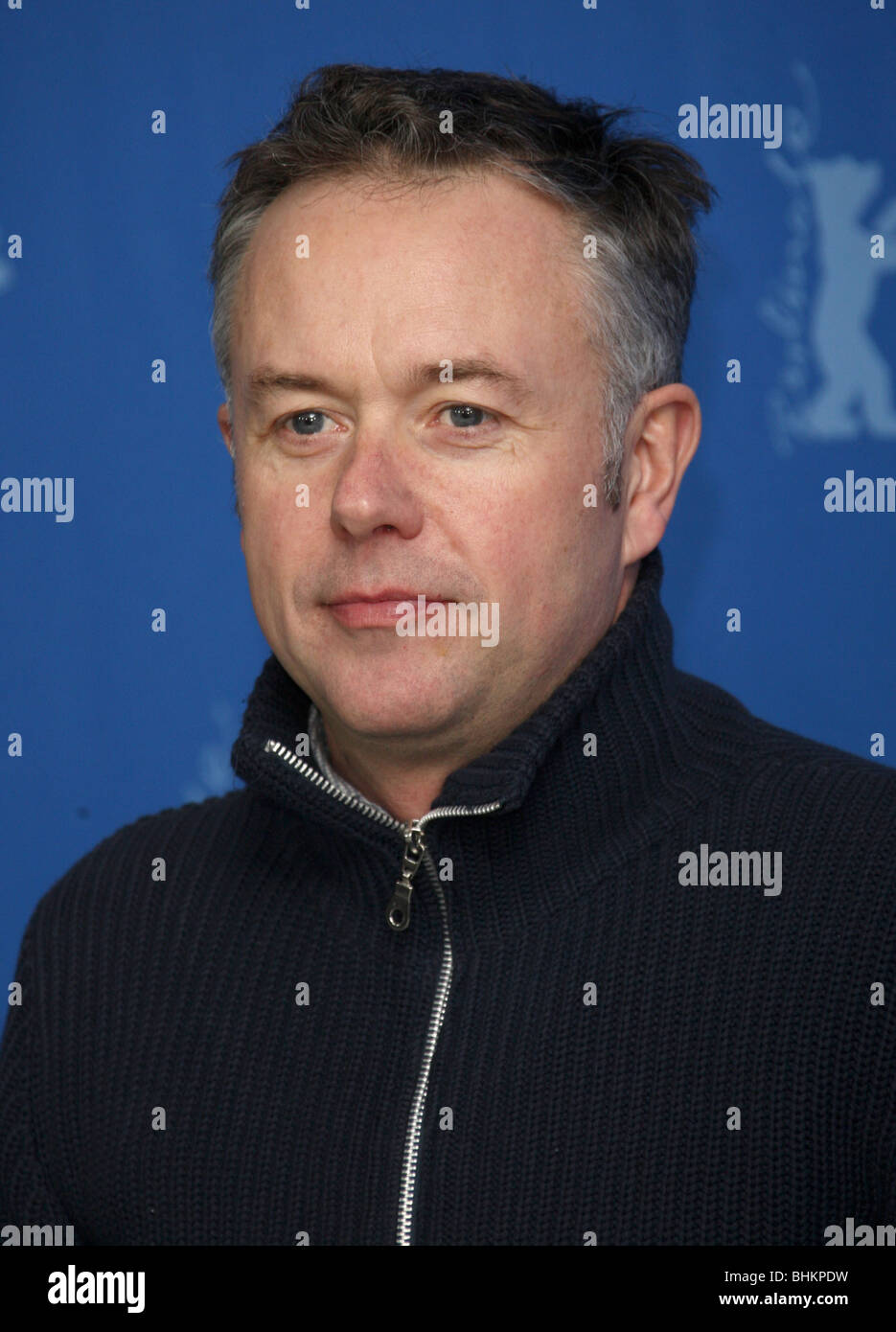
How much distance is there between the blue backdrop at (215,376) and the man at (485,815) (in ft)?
2.09

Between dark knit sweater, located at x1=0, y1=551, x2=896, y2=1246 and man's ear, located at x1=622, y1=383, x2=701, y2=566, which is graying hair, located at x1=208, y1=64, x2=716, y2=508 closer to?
man's ear, located at x1=622, y1=383, x2=701, y2=566

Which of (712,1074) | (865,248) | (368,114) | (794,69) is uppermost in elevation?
(794,69)

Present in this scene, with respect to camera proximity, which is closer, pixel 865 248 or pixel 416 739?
pixel 416 739

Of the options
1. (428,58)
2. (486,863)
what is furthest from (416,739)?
(428,58)

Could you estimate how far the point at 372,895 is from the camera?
1.52 m

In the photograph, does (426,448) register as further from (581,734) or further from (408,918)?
(408,918)

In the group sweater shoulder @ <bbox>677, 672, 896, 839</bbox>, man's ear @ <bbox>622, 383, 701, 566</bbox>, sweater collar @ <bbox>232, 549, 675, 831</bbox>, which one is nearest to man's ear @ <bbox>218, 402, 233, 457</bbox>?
sweater collar @ <bbox>232, 549, 675, 831</bbox>

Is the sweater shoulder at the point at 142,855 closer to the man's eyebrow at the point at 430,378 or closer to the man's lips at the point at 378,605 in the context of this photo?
the man's lips at the point at 378,605

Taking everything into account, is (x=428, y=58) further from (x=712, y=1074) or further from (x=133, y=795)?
(x=712, y=1074)

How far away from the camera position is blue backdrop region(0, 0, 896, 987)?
2193 millimetres

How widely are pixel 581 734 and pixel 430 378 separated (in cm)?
34

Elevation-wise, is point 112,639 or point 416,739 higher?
point 112,639

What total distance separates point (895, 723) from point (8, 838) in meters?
1.23
